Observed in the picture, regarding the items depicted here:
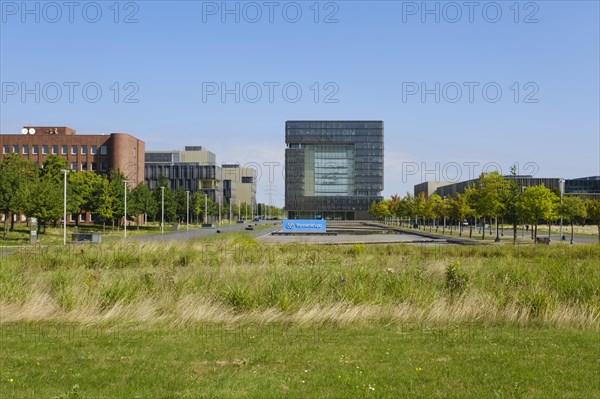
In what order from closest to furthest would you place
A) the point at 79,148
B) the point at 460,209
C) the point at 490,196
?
the point at 490,196, the point at 460,209, the point at 79,148

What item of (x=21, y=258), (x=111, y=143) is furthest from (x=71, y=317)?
(x=111, y=143)

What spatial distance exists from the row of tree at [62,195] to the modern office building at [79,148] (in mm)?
10694

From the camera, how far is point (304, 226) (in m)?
67.2

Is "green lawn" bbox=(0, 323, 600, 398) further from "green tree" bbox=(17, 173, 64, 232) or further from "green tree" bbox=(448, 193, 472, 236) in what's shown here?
"green tree" bbox=(448, 193, 472, 236)

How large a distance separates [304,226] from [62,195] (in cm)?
2845

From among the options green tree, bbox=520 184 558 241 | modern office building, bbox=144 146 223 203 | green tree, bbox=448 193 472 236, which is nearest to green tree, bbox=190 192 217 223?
modern office building, bbox=144 146 223 203

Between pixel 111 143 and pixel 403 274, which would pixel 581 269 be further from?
pixel 111 143

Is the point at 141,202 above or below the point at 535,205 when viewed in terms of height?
above

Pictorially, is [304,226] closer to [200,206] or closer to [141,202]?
[141,202]

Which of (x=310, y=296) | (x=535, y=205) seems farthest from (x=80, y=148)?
(x=310, y=296)

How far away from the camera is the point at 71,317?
35.1 feet

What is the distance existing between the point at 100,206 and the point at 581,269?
56.2 metres

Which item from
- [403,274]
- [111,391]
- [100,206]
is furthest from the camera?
[100,206]

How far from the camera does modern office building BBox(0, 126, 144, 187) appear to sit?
3789 inches
